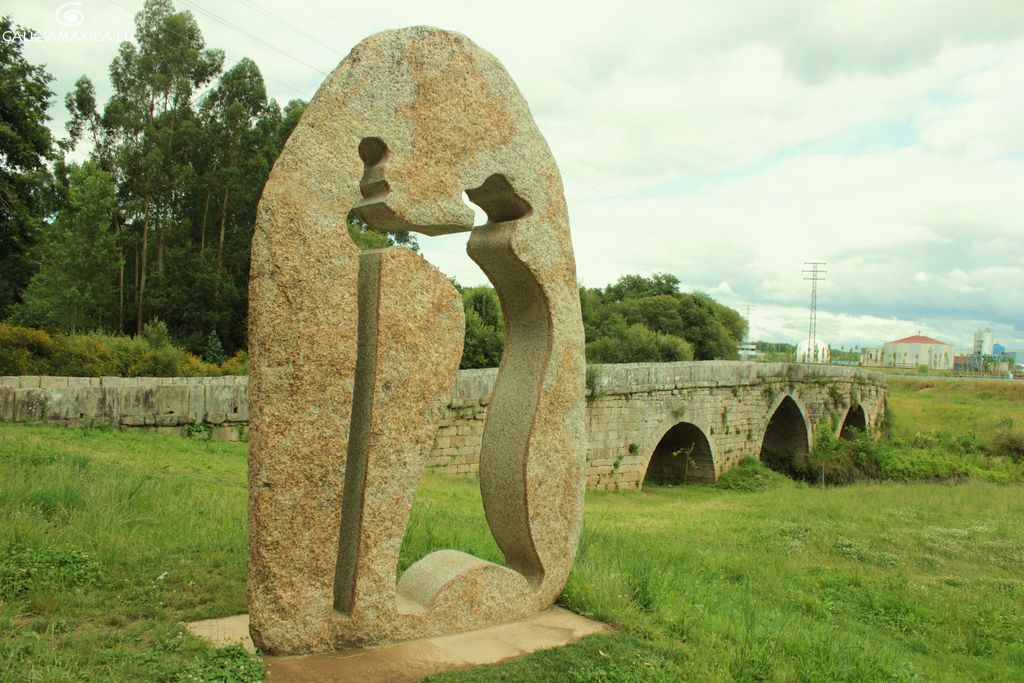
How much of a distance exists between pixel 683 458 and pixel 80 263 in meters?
18.5

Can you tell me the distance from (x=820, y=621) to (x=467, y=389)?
7.18 metres

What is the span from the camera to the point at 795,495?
14898 millimetres

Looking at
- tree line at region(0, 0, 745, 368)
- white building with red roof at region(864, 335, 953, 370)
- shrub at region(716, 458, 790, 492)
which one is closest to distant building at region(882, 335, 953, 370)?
white building with red roof at region(864, 335, 953, 370)

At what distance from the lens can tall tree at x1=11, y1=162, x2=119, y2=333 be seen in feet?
78.9

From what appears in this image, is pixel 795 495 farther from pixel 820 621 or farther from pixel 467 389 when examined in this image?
pixel 820 621

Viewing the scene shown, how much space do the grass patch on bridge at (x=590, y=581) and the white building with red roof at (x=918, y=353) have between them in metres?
73.7

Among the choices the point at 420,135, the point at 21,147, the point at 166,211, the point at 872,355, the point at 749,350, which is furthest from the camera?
the point at 872,355

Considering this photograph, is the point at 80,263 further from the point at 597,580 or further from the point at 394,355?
the point at 394,355

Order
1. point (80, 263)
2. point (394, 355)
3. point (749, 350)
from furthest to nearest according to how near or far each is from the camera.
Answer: point (749, 350) → point (80, 263) → point (394, 355)

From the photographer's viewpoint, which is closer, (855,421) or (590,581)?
(590,581)

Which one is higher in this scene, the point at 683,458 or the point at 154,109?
the point at 154,109

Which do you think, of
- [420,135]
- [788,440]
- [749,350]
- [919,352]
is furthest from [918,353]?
[420,135]

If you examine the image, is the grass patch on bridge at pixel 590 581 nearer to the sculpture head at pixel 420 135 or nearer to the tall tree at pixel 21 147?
the sculpture head at pixel 420 135

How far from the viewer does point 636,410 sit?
16.3m
